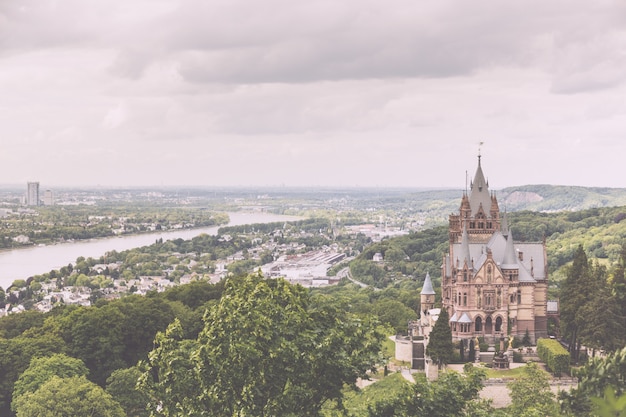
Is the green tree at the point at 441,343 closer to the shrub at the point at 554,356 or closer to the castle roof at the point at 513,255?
the shrub at the point at 554,356

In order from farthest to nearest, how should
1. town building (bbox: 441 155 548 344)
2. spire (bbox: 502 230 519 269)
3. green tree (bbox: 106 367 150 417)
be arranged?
spire (bbox: 502 230 519 269), town building (bbox: 441 155 548 344), green tree (bbox: 106 367 150 417)

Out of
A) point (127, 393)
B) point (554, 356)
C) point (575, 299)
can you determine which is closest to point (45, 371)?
point (127, 393)

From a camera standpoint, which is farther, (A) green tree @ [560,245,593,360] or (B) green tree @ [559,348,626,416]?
(A) green tree @ [560,245,593,360]

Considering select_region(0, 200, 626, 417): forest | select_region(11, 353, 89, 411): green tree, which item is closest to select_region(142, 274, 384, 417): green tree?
select_region(0, 200, 626, 417): forest

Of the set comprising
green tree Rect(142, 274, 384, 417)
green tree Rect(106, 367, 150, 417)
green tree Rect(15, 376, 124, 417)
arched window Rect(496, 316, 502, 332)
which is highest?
green tree Rect(142, 274, 384, 417)

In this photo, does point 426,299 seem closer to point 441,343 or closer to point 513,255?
point 513,255

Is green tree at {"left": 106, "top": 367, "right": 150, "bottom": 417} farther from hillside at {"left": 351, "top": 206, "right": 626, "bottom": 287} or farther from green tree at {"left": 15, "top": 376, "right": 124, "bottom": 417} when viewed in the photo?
hillside at {"left": 351, "top": 206, "right": 626, "bottom": 287}

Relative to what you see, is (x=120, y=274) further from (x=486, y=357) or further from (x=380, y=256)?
(x=486, y=357)
